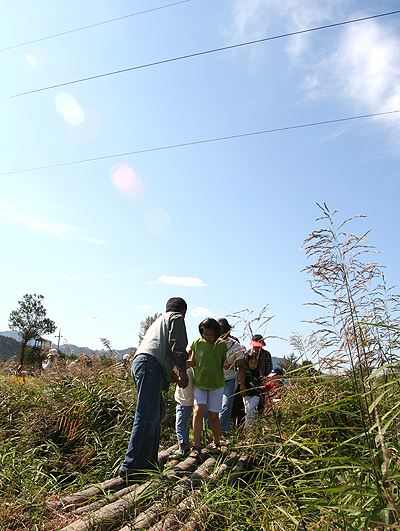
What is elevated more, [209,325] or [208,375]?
[209,325]

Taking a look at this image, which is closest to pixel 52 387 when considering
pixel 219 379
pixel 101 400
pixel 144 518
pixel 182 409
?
pixel 101 400

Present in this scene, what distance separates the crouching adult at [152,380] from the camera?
317 centimetres

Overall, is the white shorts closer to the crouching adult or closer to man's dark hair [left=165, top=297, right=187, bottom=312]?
the crouching adult

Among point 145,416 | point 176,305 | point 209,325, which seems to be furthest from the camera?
point 209,325

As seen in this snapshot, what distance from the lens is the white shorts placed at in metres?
4.11

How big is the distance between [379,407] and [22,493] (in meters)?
2.82

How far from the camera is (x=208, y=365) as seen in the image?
4215 mm

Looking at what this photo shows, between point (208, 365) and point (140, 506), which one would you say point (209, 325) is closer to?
point (208, 365)

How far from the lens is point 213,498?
230 centimetres

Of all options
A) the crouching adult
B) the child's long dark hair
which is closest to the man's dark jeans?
the crouching adult

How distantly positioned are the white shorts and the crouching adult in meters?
0.49

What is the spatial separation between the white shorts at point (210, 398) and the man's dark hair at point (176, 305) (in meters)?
0.98

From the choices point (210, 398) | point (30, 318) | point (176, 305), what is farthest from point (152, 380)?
point (30, 318)

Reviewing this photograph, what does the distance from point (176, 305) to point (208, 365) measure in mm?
842
